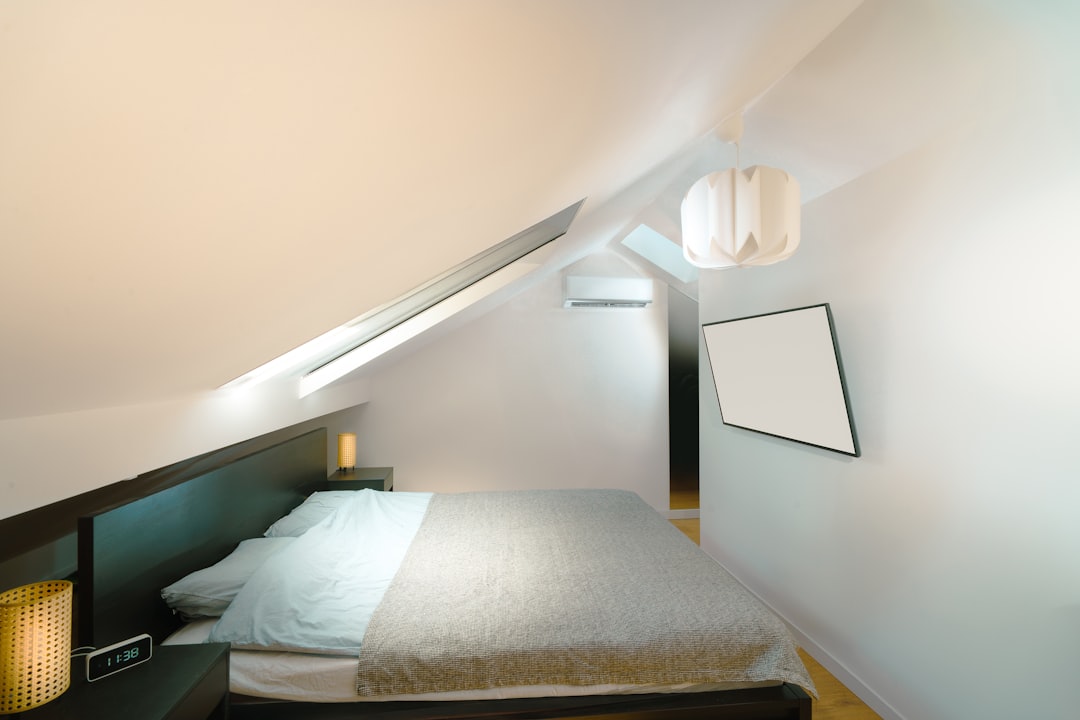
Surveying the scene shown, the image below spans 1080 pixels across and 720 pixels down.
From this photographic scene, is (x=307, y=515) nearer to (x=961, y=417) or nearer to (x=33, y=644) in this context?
(x=33, y=644)

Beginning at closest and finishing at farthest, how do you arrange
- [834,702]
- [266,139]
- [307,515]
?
[266,139], [834,702], [307,515]

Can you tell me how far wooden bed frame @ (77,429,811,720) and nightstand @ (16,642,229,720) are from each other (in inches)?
7.7

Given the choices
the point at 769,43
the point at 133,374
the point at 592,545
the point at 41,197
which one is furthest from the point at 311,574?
the point at 769,43

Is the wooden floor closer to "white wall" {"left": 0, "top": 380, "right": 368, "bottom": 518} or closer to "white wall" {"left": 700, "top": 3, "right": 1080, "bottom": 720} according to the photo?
"white wall" {"left": 700, "top": 3, "right": 1080, "bottom": 720}

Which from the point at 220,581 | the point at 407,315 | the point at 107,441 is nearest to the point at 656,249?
the point at 407,315

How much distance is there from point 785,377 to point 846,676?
147 cm

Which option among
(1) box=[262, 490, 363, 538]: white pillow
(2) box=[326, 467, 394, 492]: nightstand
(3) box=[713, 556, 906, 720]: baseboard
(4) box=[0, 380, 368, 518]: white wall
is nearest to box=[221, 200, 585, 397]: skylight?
(4) box=[0, 380, 368, 518]: white wall

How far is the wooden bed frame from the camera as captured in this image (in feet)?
4.87

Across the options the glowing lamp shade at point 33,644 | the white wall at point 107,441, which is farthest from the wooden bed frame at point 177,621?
the glowing lamp shade at point 33,644

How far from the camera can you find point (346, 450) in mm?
4023

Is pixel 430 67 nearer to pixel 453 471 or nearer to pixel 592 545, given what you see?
pixel 592 545

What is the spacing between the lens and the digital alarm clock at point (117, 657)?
127cm

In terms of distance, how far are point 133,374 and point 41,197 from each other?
93 centimetres

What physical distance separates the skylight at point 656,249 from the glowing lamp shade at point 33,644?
421 centimetres
